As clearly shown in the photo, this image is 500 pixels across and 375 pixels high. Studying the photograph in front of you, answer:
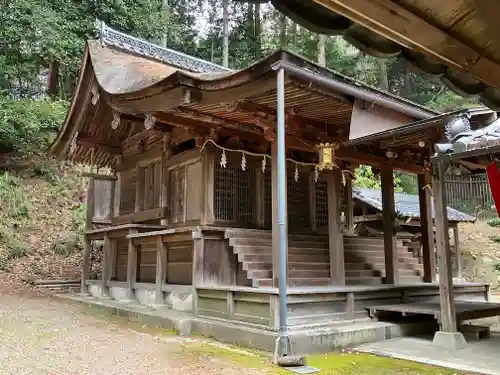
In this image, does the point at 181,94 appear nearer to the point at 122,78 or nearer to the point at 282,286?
the point at 122,78

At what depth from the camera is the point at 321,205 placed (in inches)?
434

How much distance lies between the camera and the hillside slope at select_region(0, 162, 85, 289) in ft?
49.5

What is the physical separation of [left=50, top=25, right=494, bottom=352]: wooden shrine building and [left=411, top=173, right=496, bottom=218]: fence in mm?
12257

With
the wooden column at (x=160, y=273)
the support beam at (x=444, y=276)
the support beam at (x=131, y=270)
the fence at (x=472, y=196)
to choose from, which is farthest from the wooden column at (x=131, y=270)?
the fence at (x=472, y=196)

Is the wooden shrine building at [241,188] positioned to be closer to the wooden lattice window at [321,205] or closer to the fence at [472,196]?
the wooden lattice window at [321,205]

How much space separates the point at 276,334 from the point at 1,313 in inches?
244

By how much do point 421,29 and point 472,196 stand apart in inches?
925

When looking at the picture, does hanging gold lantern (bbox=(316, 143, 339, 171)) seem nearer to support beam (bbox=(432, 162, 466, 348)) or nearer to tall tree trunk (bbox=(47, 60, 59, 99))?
support beam (bbox=(432, 162, 466, 348))

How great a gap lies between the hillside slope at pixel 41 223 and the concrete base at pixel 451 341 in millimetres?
11734

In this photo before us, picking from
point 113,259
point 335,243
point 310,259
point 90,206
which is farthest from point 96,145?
point 335,243

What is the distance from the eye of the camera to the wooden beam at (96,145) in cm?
1179

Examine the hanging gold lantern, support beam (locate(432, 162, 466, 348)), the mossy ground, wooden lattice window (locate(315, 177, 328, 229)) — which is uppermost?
the hanging gold lantern

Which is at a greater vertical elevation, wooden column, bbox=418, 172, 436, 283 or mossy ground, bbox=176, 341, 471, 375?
wooden column, bbox=418, 172, 436, 283

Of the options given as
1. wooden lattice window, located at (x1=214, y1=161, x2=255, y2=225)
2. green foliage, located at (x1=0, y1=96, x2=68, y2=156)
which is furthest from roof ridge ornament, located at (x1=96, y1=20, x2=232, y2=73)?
green foliage, located at (x1=0, y1=96, x2=68, y2=156)
